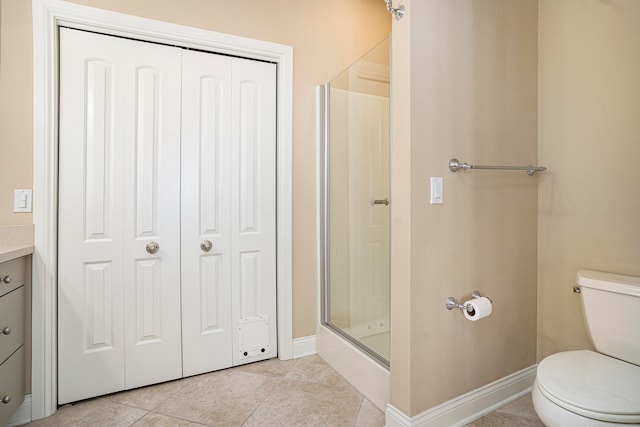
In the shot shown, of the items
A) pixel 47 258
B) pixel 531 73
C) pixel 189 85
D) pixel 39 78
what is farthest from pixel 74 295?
pixel 531 73

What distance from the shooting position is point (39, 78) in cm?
169

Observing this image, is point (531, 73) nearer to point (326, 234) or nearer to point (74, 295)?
point (326, 234)

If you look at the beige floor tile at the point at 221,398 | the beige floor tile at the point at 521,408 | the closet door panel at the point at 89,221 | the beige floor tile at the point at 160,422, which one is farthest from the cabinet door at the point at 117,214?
the beige floor tile at the point at 521,408

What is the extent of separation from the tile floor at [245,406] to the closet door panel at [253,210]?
0.29 m

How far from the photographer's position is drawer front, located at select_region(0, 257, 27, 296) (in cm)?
148

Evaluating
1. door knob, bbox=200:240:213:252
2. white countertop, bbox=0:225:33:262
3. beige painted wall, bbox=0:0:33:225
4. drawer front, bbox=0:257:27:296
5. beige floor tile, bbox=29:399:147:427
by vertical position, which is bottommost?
beige floor tile, bbox=29:399:147:427

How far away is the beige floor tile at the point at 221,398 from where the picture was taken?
5.60 ft

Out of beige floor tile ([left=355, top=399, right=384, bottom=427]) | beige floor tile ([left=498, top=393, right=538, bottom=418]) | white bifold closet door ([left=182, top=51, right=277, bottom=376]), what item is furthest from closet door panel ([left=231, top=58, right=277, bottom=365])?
beige floor tile ([left=498, top=393, right=538, bottom=418])

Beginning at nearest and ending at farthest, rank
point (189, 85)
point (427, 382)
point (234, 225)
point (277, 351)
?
point (427, 382) < point (189, 85) < point (234, 225) < point (277, 351)

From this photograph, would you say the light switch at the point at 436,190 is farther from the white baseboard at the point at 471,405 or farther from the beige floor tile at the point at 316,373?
the beige floor tile at the point at 316,373

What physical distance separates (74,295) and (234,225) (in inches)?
36.6

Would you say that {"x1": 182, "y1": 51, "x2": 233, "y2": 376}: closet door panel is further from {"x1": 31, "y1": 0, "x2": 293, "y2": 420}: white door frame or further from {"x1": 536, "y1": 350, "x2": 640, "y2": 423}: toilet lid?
{"x1": 536, "y1": 350, "x2": 640, "y2": 423}: toilet lid

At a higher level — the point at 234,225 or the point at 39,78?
the point at 39,78

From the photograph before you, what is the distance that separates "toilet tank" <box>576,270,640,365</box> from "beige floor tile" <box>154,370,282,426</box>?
5.49ft
